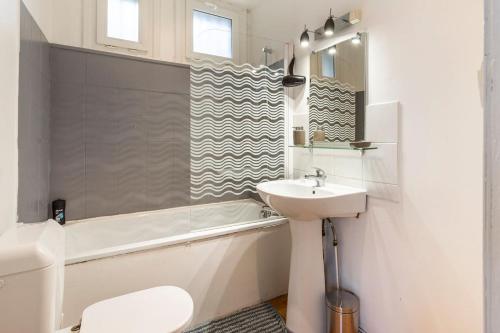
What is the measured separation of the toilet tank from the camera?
85 centimetres

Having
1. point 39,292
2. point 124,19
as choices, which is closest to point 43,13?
point 124,19

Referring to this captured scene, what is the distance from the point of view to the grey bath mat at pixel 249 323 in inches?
70.1

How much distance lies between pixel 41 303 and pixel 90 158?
1573 millimetres

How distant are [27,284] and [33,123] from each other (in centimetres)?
116

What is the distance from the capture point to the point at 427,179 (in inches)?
53.9

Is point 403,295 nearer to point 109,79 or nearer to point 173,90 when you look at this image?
point 173,90

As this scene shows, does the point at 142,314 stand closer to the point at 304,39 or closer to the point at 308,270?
the point at 308,270

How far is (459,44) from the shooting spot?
1226 millimetres

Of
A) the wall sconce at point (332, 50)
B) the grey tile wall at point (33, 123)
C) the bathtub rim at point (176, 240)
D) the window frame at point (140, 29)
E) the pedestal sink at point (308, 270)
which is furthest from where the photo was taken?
the window frame at point (140, 29)

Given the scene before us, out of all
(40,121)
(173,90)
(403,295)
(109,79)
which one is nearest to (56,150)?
(40,121)
